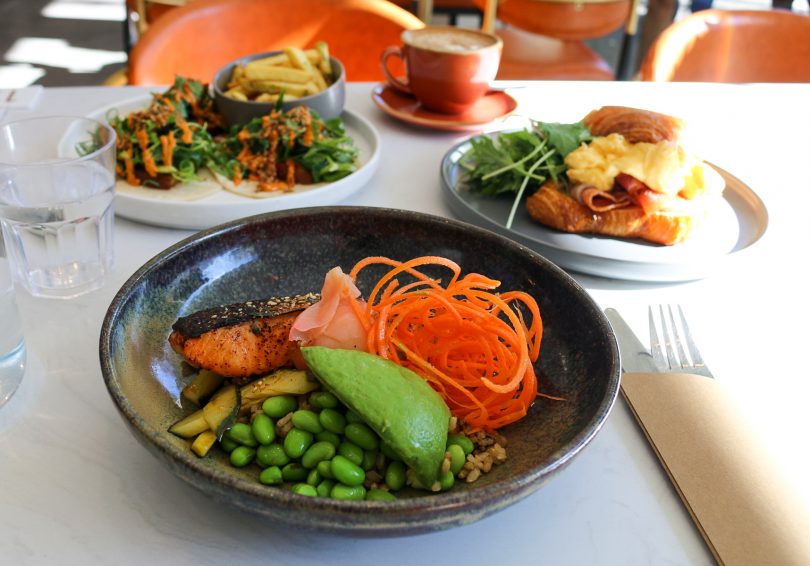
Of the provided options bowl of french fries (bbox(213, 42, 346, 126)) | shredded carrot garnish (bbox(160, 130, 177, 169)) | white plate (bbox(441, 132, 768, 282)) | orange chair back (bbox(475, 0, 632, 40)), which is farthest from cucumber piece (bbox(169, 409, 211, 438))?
orange chair back (bbox(475, 0, 632, 40))

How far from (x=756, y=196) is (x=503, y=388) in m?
1.02

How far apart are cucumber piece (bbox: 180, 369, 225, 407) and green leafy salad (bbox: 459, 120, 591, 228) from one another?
2.69ft

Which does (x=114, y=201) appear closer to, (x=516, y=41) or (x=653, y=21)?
(x=516, y=41)

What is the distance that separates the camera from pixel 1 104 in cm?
191

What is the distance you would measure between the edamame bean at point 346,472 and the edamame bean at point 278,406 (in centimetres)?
12

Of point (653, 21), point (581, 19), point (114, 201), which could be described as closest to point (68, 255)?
point (114, 201)

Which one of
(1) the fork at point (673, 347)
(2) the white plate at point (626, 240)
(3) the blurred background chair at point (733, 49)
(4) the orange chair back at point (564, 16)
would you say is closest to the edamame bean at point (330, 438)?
(1) the fork at point (673, 347)

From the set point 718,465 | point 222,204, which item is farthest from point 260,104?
point 718,465

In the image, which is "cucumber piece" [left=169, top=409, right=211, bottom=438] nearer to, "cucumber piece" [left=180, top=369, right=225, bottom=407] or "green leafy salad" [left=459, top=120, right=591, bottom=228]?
"cucumber piece" [left=180, top=369, right=225, bottom=407]

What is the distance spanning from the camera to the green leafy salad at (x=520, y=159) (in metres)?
1.61

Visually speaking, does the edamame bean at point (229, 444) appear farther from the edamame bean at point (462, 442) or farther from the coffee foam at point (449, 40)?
the coffee foam at point (449, 40)

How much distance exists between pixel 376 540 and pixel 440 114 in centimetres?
143

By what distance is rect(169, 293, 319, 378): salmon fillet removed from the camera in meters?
0.96

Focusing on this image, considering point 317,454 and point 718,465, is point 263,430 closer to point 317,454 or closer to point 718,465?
point 317,454
